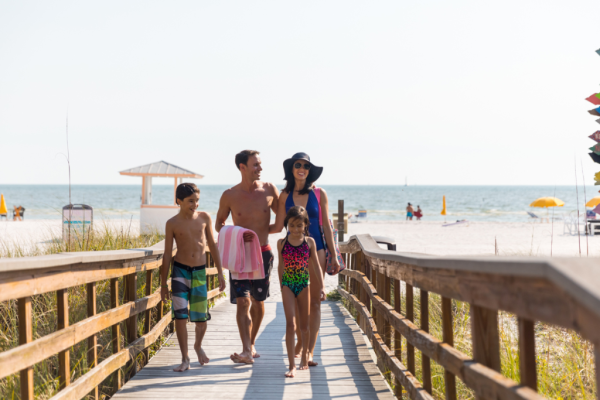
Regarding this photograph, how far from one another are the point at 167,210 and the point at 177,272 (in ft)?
50.4

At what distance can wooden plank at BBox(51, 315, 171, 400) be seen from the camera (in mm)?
2934

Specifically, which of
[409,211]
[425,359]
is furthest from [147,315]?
[409,211]

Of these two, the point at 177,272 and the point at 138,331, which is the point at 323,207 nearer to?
the point at 177,272

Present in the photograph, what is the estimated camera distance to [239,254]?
4586 millimetres

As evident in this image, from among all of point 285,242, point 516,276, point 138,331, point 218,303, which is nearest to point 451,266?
point 516,276

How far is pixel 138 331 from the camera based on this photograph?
4.66 m

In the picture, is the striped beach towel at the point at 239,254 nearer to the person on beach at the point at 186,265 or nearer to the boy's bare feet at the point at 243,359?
the person on beach at the point at 186,265

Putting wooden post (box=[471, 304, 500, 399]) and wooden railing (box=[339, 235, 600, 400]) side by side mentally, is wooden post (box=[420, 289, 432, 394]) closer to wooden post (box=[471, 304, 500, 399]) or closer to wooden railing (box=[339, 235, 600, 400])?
wooden railing (box=[339, 235, 600, 400])

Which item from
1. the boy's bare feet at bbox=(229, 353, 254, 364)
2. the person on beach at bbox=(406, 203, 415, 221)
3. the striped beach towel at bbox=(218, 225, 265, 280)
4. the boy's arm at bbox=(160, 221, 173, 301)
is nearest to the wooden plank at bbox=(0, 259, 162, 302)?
the boy's arm at bbox=(160, 221, 173, 301)

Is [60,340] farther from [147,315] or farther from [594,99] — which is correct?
[594,99]

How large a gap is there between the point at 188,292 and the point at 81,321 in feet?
4.50

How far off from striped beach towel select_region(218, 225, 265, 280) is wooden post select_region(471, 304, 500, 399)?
2.64m

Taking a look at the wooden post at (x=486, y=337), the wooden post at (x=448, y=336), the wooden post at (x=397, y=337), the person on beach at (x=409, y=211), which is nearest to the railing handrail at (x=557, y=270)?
the wooden post at (x=486, y=337)

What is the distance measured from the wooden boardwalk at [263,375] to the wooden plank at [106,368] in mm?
196
